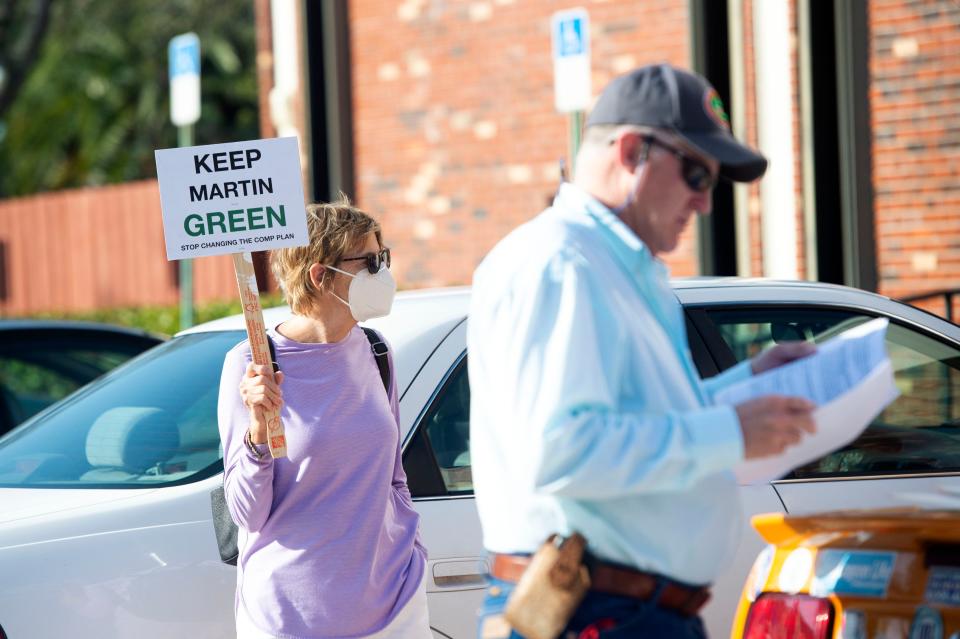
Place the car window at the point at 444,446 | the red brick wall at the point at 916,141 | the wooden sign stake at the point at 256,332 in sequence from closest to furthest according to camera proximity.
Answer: the wooden sign stake at the point at 256,332
the car window at the point at 444,446
the red brick wall at the point at 916,141

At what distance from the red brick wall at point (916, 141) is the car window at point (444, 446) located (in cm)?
581

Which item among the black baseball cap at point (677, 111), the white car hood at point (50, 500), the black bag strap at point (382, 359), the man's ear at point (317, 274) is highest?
the black baseball cap at point (677, 111)

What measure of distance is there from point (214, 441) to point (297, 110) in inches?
335

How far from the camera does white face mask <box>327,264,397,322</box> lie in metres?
3.35

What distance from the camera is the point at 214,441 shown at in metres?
3.85

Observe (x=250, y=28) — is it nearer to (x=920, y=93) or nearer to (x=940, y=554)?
(x=920, y=93)

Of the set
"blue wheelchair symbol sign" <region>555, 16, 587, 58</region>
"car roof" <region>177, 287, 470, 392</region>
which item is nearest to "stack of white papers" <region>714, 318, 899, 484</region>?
"car roof" <region>177, 287, 470, 392</region>

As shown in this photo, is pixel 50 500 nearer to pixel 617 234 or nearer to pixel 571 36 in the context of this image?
pixel 617 234

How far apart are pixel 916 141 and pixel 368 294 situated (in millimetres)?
6423

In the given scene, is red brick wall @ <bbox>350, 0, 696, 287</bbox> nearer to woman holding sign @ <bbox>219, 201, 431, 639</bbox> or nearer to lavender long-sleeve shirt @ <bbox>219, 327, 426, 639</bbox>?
woman holding sign @ <bbox>219, 201, 431, 639</bbox>

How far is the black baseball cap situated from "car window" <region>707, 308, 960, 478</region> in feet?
5.94

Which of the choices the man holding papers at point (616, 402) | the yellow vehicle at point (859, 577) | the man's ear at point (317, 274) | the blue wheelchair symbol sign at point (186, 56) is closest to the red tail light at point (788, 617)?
the yellow vehicle at point (859, 577)

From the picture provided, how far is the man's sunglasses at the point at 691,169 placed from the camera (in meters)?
2.31

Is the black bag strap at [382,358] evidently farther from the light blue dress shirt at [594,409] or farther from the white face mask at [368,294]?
the light blue dress shirt at [594,409]
